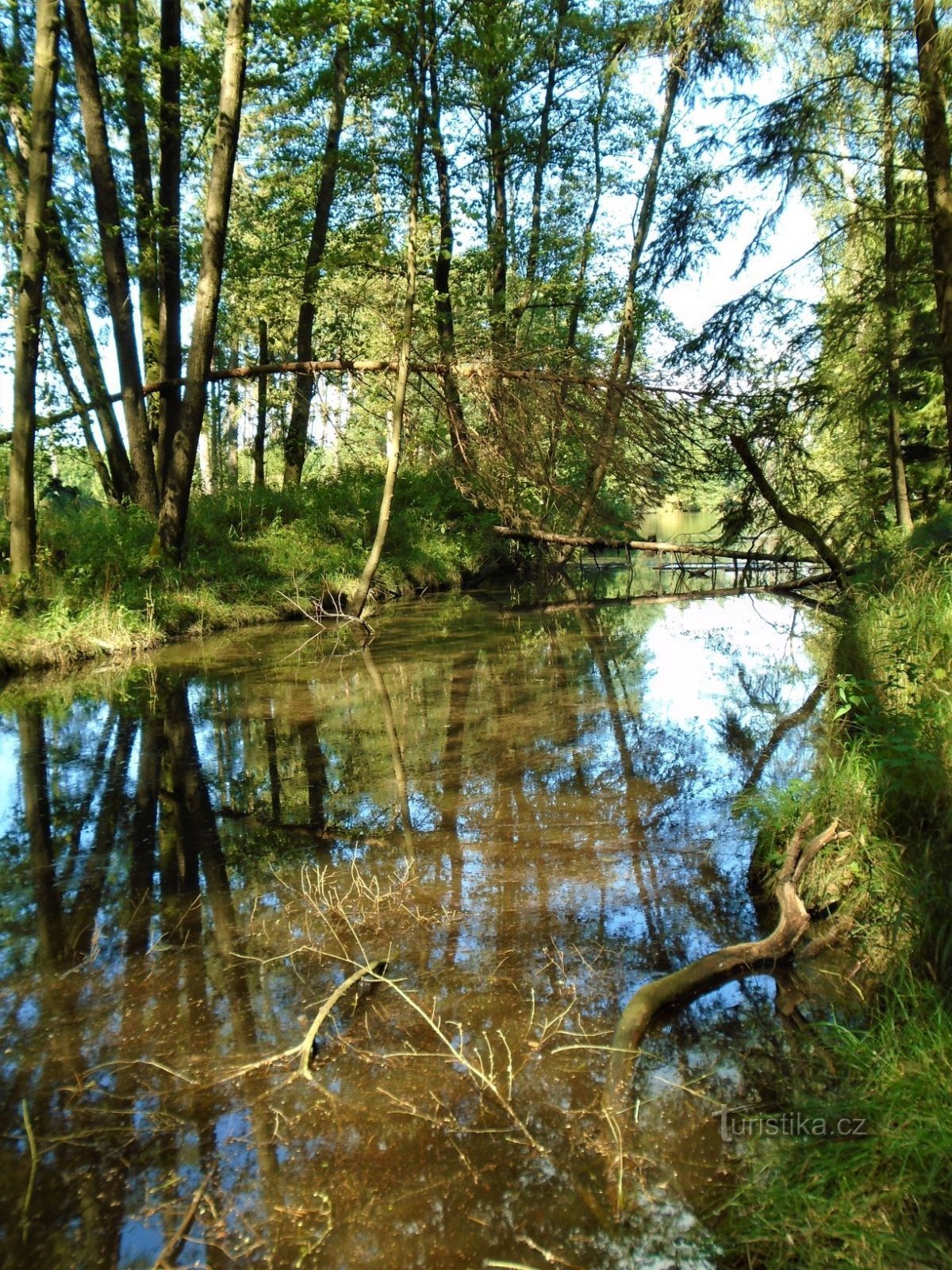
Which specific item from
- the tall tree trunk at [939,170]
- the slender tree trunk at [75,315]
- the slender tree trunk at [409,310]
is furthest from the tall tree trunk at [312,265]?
the tall tree trunk at [939,170]

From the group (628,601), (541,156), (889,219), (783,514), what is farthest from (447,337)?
(541,156)

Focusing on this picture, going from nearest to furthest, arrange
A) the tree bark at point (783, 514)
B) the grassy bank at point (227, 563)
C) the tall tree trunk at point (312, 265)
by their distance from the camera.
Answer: the tree bark at point (783, 514) < the grassy bank at point (227, 563) < the tall tree trunk at point (312, 265)

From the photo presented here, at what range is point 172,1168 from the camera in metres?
2.57

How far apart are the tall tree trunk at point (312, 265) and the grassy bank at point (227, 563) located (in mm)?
801

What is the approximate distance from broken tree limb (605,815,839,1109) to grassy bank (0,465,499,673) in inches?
366

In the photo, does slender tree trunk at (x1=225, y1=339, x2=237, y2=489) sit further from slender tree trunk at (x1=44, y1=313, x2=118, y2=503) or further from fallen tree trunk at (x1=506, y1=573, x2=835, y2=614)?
fallen tree trunk at (x1=506, y1=573, x2=835, y2=614)

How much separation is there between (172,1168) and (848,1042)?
82.2 inches

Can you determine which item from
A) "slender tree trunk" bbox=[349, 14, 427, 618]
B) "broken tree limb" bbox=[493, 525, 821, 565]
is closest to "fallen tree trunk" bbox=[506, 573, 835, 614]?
"broken tree limb" bbox=[493, 525, 821, 565]

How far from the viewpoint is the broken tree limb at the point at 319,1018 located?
9.68 feet

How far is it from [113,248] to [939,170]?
10.7 metres

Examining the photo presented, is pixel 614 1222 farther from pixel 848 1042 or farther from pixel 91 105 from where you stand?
pixel 91 105

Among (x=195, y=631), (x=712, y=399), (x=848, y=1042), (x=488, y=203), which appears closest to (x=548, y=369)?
(x=712, y=399)

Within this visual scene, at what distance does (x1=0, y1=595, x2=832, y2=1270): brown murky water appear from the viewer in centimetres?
240

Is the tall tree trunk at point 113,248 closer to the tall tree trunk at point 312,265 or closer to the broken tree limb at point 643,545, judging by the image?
the tall tree trunk at point 312,265
